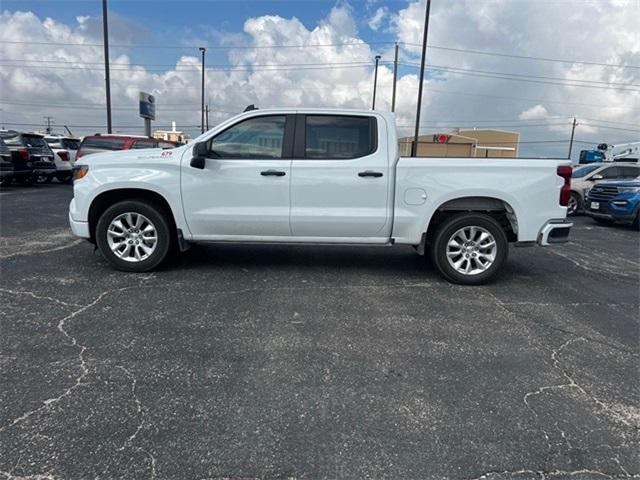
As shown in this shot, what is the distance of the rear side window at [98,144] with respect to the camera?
545 inches

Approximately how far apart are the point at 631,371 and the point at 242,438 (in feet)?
9.44

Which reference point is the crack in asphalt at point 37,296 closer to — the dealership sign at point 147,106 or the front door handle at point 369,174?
the front door handle at point 369,174

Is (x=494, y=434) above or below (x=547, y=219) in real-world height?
below

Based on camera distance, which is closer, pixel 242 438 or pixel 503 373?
pixel 242 438

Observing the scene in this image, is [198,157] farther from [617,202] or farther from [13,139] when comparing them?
[13,139]

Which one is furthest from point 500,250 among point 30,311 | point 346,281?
point 30,311

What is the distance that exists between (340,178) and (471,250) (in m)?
1.76

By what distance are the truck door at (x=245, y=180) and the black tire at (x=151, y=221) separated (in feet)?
1.08

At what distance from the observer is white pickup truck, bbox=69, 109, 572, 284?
4801mm

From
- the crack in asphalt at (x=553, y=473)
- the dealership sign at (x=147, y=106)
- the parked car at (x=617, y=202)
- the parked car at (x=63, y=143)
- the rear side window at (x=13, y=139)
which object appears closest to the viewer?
the crack in asphalt at (x=553, y=473)

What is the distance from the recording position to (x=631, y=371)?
3.16 meters

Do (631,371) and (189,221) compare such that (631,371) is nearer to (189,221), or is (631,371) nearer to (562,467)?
(562,467)

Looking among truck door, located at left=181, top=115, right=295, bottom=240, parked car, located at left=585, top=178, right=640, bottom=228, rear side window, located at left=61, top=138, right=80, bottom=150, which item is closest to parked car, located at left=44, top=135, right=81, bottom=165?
rear side window, located at left=61, top=138, right=80, bottom=150

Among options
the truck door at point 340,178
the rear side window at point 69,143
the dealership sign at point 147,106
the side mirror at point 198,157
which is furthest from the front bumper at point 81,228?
the dealership sign at point 147,106
